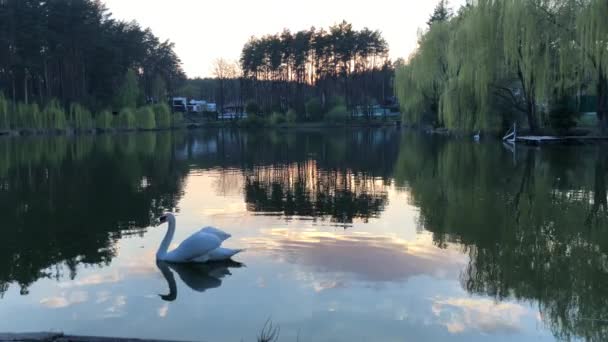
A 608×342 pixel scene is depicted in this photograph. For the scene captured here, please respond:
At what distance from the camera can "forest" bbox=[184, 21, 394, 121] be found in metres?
79.8

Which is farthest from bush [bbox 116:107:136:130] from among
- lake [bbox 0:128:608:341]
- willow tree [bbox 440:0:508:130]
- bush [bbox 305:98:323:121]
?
lake [bbox 0:128:608:341]

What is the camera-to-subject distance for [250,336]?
5.29 m

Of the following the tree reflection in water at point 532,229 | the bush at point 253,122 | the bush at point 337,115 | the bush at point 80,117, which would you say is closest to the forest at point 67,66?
the bush at point 80,117

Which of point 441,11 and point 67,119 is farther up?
point 441,11

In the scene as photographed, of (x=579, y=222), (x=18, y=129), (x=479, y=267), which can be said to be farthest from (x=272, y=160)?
(x=18, y=129)

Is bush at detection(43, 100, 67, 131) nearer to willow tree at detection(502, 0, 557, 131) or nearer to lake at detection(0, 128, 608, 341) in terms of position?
lake at detection(0, 128, 608, 341)

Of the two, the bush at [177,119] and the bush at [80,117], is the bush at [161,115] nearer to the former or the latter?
the bush at [177,119]

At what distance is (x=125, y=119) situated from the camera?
205 feet

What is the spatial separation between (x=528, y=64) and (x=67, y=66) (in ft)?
167

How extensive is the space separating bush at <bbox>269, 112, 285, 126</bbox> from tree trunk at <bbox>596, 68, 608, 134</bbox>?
48946mm

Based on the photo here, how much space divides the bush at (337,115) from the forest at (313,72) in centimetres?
13

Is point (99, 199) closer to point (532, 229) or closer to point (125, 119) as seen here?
point (532, 229)

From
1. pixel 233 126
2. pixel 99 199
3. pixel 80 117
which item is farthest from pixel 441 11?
pixel 99 199

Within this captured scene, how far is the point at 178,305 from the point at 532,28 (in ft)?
83.2
